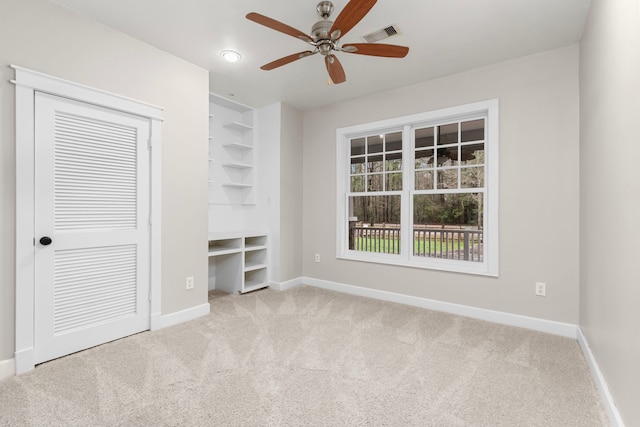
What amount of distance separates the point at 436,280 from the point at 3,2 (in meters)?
4.27

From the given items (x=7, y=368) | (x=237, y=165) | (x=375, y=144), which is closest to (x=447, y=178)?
(x=375, y=144)

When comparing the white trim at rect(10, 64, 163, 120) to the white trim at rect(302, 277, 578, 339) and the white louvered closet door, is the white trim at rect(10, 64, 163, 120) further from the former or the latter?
the white trim at rect(302, 277, 578, 339)

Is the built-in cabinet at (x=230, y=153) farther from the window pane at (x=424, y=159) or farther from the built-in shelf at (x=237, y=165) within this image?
the window pane at (x=424, y=159)

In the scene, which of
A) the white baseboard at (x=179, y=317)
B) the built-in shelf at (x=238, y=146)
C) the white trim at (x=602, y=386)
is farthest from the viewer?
the built-in shelf at (x=238, y=146)

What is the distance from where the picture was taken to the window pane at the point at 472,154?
134 inches

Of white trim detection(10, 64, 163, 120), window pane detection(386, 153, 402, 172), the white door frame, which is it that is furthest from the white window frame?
the white door frame

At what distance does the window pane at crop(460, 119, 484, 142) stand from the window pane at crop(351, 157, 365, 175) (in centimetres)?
131

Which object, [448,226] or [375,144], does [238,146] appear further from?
[448,226]

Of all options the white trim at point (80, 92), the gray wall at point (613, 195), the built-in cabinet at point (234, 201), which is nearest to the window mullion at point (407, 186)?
the gray wall at point (613, 195)

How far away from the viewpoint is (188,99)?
10.5 feet

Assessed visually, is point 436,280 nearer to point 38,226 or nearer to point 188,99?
point 188,99

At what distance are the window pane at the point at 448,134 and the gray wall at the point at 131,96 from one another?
263 centimetres

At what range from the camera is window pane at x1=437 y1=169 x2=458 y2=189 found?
140 inches

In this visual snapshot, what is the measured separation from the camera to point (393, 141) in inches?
159
